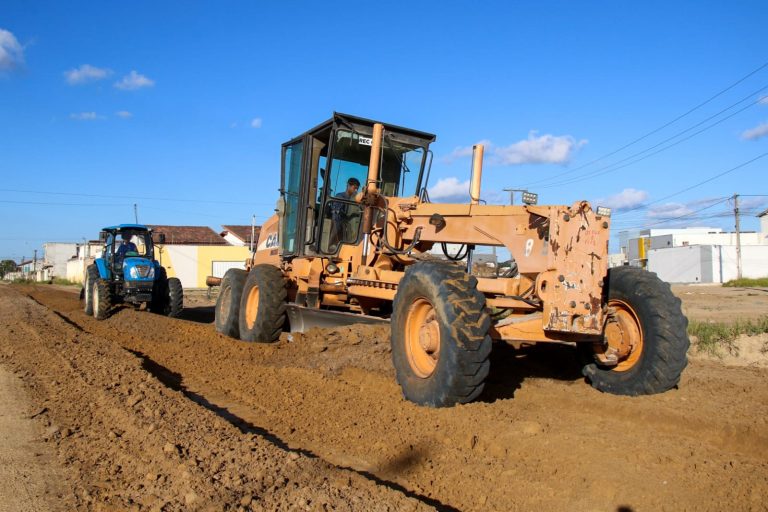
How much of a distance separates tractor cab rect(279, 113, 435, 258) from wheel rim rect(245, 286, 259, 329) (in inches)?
39.9

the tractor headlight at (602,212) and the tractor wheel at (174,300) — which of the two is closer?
the tractor headlight at (602,212)

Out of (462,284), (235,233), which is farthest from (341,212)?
(235,233)

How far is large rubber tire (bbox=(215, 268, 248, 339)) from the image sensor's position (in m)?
10.6

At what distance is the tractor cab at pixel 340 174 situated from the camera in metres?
8.91

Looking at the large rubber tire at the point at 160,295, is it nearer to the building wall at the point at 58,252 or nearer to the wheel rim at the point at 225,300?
the wheel rim at the point at 225,300

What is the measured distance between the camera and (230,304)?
1062cm

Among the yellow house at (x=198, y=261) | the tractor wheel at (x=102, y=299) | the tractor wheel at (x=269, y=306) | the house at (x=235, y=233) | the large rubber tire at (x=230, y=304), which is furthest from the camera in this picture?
the house at (x=235, y=233)

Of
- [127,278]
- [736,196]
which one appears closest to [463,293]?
[127,278]

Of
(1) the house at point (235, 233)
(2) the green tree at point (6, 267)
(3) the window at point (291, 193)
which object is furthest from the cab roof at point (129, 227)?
(2) the green tree at point (6, 267)

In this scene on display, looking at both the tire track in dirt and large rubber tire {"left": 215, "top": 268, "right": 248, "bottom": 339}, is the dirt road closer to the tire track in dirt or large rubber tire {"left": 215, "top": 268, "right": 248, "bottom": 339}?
the tire track in dirt

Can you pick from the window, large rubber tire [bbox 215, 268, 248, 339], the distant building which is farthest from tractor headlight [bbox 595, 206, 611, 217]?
the distant building

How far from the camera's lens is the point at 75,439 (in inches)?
185

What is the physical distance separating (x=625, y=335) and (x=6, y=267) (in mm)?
131967

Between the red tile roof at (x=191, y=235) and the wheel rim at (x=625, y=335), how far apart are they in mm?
55264
